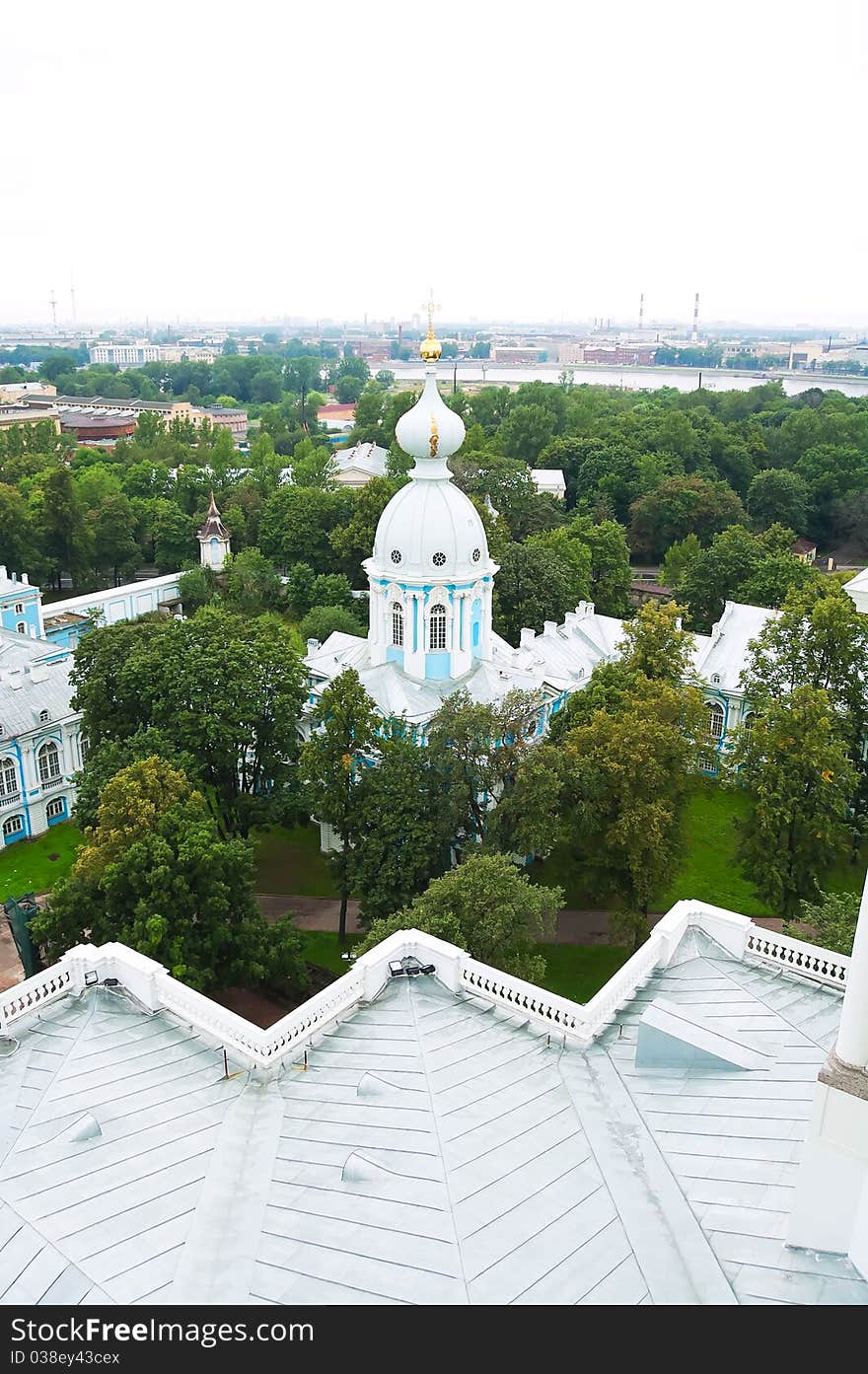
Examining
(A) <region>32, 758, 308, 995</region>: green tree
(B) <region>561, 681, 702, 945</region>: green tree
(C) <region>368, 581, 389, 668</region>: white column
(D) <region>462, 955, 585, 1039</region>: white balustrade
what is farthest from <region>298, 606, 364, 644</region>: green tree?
(D) <region>462, 955, 585, 1039</region>: white balustrade

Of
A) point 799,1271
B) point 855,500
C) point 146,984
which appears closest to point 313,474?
point 855,500

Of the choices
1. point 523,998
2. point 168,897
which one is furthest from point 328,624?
point 523,998

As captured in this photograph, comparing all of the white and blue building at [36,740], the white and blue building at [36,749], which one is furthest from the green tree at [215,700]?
the white and blue building at [36,749]

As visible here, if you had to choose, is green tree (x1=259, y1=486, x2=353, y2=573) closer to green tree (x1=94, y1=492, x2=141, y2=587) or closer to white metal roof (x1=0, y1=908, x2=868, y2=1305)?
green tree (x1=94, y1=492, x2=141, y2=587)

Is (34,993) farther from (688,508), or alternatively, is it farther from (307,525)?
(688,508)

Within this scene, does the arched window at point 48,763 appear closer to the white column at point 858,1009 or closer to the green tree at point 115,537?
the green tree at point 115,537

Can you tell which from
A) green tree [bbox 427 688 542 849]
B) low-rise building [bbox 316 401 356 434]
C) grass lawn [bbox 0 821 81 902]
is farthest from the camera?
low-rise building [bbox 316 401 356 434]

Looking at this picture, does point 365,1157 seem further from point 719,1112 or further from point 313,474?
point 313,474
